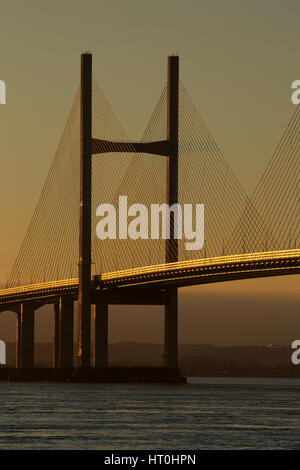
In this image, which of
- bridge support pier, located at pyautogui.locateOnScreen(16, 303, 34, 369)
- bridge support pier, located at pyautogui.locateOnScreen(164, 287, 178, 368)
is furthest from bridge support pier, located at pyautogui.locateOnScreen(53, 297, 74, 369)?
bridge support pier, located at pyautogui.locateOnScreen(164, 287, 178, 368)

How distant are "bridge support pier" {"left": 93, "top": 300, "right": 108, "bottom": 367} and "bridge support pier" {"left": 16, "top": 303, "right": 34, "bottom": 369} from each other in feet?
52.1

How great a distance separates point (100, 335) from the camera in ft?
277

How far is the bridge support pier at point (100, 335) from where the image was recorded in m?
84.4

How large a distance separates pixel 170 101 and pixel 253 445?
42.8m

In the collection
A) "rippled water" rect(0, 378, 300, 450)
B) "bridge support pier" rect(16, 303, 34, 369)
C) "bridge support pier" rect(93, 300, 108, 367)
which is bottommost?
"rippled water" rect(0, 378, 300, 450)

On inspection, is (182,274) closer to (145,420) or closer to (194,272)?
(194,272)

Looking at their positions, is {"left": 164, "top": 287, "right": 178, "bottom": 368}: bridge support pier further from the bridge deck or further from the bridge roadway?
the bridge deck

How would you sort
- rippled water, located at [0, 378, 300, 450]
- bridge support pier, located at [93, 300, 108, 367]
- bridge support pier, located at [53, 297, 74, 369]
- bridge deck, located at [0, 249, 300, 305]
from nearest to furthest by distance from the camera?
1. rippled water, located at [0, 378, 300, 450]
2. bridge deck, located at [0, 249, 300, 305]
3. bridge support pier, located at [93, 300, 108, 367]
4. bridge support pier, located at [53, 297, 74, 369]

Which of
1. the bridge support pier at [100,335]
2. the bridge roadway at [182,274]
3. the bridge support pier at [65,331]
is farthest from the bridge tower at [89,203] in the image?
the bridge support pier at [65,331]

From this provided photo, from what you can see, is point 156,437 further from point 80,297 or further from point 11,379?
point 11,379

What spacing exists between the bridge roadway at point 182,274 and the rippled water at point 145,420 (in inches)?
236

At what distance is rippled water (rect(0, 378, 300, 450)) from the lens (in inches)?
1607

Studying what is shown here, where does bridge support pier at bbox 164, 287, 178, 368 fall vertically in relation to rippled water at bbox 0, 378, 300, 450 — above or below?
above
